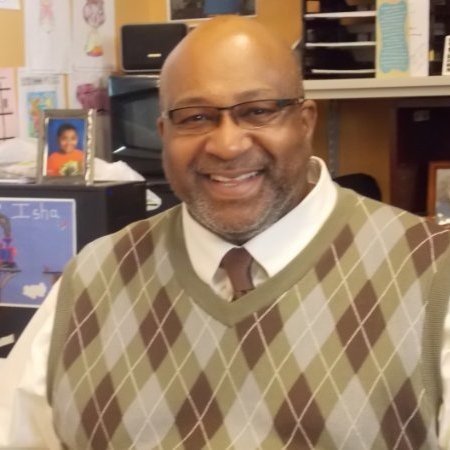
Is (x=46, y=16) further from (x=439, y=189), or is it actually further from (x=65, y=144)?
(x=439, y=189)

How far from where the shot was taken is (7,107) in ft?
6.28

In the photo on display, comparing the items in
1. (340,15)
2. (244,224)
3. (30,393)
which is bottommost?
(30,393)

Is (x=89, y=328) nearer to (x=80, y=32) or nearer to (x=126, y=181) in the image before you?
(x=126, y=181)

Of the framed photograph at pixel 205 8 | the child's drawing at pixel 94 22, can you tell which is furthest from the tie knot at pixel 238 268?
the framed photograph at pixel 205 8

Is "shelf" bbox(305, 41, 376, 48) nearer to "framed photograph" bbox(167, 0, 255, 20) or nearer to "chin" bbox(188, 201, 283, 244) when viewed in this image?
"framed photograph" bbox(167, 0, 255, 20)

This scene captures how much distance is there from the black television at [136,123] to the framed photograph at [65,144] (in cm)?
55

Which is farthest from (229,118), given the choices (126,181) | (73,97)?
(73,97)

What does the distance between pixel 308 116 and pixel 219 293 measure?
0.27 meters

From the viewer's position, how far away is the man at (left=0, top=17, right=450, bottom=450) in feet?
3.32

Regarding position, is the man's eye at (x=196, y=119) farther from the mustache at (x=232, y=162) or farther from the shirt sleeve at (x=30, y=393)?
the shirt sleeve at (x=30, y=393)

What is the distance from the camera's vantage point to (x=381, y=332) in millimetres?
1021

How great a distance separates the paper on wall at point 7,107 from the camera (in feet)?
6.22

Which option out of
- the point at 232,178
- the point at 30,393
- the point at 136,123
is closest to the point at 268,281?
the point at 232,178

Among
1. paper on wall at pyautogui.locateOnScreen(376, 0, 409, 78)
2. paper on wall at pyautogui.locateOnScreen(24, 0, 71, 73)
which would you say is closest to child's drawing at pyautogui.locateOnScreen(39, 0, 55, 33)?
paper on wall at pyautogui.locateOnScreen(24, 0, 71, 73)
